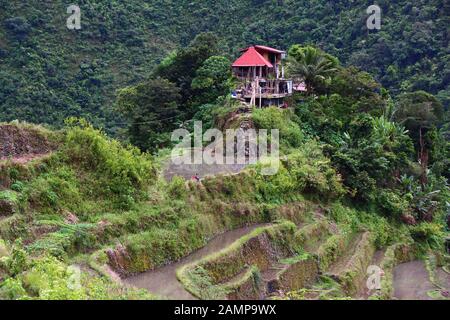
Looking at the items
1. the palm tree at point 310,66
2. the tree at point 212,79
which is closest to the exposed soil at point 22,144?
the tree at point 212,79

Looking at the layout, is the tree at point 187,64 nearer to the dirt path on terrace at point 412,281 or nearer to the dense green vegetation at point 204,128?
the dense green vegetation at point 204,128

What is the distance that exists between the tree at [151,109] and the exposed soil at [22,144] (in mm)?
11404

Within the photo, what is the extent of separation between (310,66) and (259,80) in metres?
3.34

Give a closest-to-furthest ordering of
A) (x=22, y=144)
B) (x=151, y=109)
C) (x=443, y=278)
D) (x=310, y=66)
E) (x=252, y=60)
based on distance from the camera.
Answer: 1. (x=22, y=144)
2. (x=443, y=278)
3. (x=252, y=60)
4. (x=151, y=109)
5. (x=310, y=66)

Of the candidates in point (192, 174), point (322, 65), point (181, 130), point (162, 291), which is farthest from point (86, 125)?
point (322, 65)

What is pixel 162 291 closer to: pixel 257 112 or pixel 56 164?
pixel 56 164

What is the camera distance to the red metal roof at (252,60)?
84.2ft

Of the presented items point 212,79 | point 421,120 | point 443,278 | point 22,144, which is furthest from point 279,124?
point 22,144

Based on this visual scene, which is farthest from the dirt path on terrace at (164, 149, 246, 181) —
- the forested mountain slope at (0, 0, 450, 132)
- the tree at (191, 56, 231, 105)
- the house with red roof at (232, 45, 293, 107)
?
the forested mountain slope at (0, 0, 450, 132)

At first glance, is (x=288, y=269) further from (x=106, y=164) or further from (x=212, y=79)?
(x=212, y=79)

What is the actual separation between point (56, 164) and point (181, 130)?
11518 millimetres

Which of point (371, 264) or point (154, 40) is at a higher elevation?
point (154, 40)

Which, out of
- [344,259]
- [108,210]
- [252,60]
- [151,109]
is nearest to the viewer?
[108,210]

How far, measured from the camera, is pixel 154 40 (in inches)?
1970
